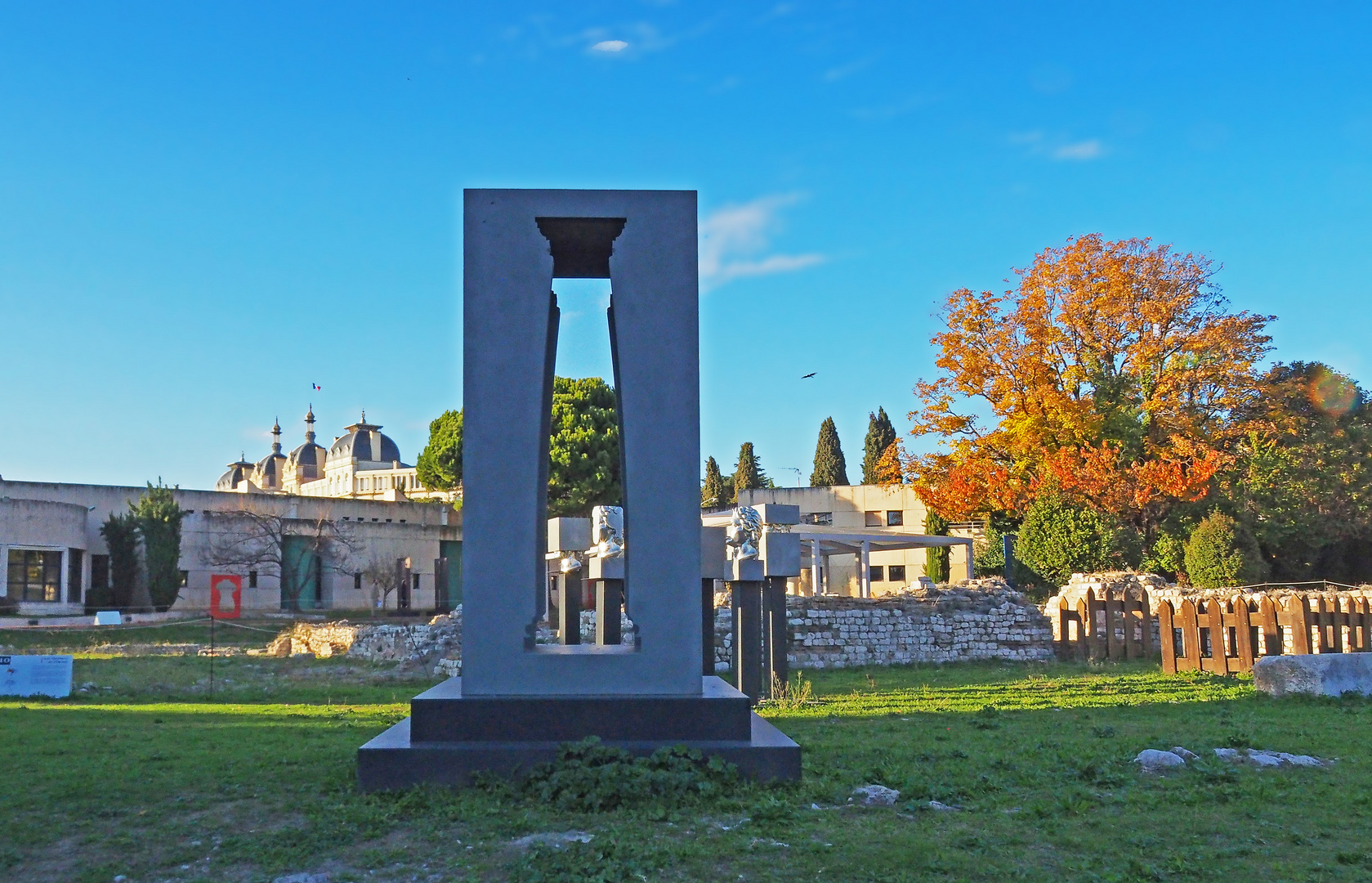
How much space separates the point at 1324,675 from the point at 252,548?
118 feet

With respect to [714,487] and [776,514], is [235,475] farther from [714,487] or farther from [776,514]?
[776,514]

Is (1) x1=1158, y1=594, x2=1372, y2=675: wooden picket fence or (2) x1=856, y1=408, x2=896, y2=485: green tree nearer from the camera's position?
(1) x1=1158, y1=594, x2=1372, y2=675: wooden picket fence

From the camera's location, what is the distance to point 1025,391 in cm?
2911

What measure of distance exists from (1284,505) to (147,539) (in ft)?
110

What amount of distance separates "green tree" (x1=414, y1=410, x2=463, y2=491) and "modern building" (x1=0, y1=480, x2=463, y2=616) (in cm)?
178

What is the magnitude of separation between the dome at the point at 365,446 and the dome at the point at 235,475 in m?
7.68

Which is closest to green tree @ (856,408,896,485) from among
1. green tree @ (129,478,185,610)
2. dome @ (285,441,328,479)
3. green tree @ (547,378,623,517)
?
green tree @ (547,378,623,517)

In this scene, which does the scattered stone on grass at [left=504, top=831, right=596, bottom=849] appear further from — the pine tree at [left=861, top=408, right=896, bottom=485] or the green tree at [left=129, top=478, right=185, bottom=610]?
the pine tree at [left=861, top=408, right=896, bottom=485]

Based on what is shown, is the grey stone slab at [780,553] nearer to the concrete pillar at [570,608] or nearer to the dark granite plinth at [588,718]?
the concrete pillar at [570,608]

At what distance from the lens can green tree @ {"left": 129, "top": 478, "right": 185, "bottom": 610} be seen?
33969mm

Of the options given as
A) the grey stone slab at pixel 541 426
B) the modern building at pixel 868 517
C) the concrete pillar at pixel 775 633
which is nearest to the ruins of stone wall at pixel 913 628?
the concrete pillar at pixel 775 633

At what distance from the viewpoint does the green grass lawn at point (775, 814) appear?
4.32m

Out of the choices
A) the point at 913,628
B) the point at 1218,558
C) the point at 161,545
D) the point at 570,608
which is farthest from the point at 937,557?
the point at 570,608

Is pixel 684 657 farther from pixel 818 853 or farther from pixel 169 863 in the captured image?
pixel 169 863
